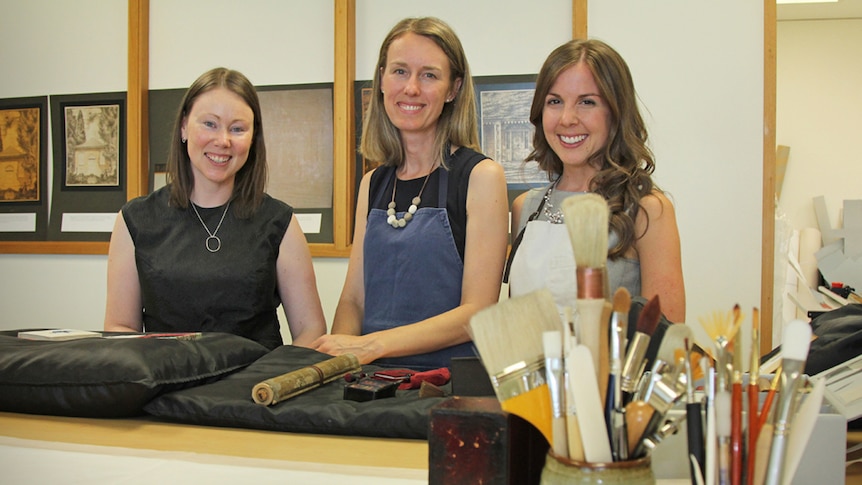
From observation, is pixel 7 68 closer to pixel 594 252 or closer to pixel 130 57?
pixel 130 57

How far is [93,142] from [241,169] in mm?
2019

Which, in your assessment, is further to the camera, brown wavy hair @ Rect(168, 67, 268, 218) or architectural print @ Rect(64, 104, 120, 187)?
architectural print @ Rect(64, 104, 120, 187)

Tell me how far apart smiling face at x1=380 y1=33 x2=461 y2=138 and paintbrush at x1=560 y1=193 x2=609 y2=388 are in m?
1.38

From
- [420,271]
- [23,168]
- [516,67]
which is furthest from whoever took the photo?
[23,168]

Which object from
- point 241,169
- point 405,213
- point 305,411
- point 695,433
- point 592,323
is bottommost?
point 305,411

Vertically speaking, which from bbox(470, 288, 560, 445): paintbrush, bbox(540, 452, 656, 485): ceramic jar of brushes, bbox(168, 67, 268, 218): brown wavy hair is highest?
bbox(168, 67, 268, 218): brown wavy hair

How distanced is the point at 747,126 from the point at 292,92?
7.08ft

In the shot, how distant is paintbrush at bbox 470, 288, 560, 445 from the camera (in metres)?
0.65

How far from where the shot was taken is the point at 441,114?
2.10m

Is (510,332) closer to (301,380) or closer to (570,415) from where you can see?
(570,415)

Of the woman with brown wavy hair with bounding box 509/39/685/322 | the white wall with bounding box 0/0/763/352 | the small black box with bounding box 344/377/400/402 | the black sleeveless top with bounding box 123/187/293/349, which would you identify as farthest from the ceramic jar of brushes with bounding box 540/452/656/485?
the white wall with bounding box 0/0/763/352

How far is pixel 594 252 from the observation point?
0.65 meters

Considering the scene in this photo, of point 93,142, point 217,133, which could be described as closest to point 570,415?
point 217,133

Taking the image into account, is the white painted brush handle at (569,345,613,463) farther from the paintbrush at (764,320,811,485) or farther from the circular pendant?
the circular pendant
